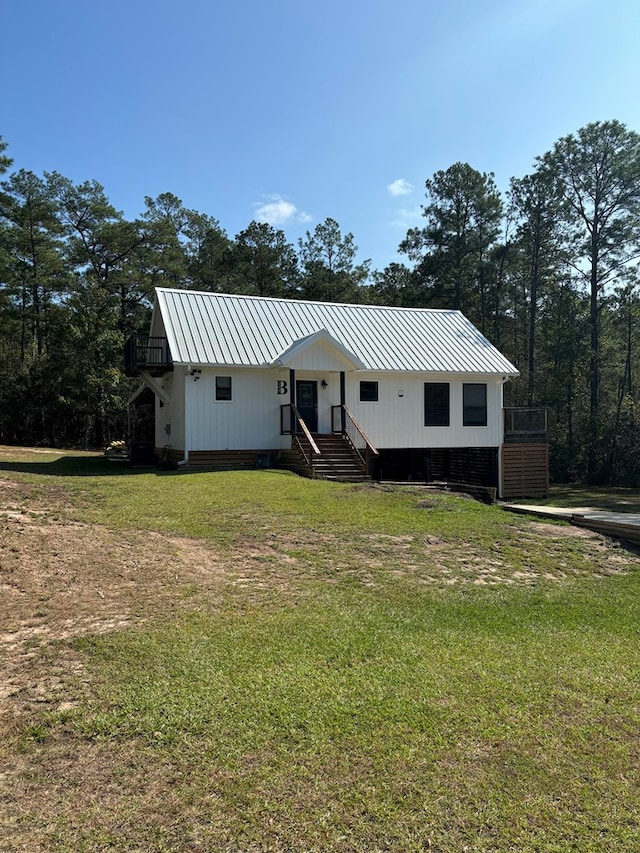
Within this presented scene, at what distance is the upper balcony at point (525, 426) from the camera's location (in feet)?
70.4

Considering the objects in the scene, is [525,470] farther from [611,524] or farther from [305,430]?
[611,524]

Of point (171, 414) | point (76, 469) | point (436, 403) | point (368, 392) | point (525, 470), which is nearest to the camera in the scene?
point (76, 469)

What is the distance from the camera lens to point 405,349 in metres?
21.1

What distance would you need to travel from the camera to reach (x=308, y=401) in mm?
19344

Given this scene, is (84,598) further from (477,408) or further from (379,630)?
(477,408)

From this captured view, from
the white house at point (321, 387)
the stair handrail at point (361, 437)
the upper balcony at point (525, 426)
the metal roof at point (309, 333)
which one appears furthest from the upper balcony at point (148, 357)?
the upper balcony at point (525, 426)

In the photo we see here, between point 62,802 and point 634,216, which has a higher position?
point 634,216

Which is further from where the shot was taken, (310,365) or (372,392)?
(372,392)

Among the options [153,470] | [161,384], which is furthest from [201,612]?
[161,384]

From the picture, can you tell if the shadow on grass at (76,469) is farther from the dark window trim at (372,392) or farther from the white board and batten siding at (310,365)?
the dark window trim at (372,392)

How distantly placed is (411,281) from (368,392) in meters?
21.0

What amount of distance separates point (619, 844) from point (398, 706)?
1.40 meters

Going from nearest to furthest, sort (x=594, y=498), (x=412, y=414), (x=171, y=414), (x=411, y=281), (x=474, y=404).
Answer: (x=171, y=414)
(x=412, y=414)
(x=594, y=498)
(x=474, y=404)
(x=411, y=281)

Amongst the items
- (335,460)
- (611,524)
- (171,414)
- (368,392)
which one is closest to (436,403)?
(368,392)
